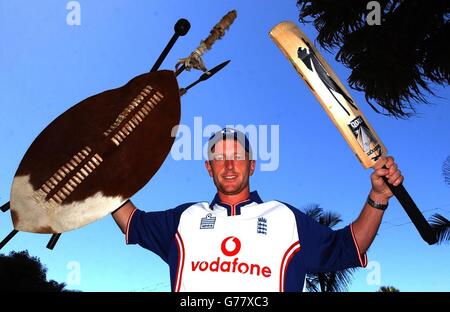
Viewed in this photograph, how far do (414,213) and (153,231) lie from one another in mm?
1643

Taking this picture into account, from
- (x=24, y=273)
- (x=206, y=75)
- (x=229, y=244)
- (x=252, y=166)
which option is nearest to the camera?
(x=229, y=244)

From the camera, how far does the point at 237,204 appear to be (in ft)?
9.92

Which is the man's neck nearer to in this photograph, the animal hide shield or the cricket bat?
the animal hide shield

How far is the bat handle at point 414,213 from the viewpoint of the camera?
2.66 meters

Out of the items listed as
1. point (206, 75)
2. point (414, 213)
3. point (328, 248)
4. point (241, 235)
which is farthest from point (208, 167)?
point (414, 213)

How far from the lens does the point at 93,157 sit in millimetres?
3072

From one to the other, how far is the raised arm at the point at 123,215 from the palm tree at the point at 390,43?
3760 mm

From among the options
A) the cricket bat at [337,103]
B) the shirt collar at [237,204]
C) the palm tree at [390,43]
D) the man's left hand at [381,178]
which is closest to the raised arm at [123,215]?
the shirt collar at [237,204]

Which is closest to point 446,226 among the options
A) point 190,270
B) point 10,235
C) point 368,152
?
point 368,152

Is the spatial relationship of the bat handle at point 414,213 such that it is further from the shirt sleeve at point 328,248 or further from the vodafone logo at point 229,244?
the vodafone logo at point 229,244

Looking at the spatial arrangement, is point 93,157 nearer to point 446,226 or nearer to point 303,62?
point 303,62

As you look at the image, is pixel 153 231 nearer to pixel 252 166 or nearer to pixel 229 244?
pixel 229 244

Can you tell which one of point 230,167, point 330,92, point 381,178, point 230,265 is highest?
point 330,92

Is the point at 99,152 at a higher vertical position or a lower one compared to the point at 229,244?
higher
